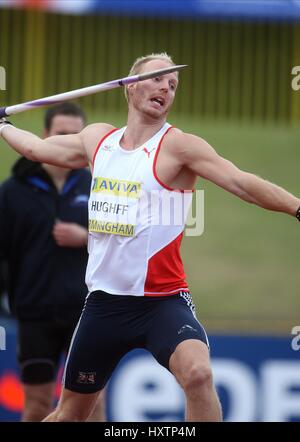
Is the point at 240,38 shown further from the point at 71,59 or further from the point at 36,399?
the point at 36,399

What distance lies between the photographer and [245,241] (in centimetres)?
1413

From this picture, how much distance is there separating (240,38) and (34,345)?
9.04 meters

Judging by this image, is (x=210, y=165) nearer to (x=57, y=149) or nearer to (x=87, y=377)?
(x=57, y=149)

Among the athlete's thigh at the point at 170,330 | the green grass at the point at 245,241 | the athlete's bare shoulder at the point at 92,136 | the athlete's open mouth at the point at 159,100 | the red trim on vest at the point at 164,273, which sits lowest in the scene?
the green grass at the point at 245,241

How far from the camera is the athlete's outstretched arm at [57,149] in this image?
6.29 meters

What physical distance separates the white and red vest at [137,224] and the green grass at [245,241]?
629 centimetres

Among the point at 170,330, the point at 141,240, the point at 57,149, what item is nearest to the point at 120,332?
the point at 170,330

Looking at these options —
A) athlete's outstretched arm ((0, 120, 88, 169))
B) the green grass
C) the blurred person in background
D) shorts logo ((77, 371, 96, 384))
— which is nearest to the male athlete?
shorts logo ((77, 371, 96, 384))

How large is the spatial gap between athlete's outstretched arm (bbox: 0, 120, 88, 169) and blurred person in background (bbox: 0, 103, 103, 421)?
1.30 meters

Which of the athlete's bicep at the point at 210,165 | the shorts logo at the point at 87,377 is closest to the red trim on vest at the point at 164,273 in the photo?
the athlete's bicep at the point at 210,165

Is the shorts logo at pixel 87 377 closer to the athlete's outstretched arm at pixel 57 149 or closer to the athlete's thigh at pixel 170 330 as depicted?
the athlete's thigh at pixel 170 330

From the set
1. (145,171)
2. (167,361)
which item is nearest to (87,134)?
(145,171)

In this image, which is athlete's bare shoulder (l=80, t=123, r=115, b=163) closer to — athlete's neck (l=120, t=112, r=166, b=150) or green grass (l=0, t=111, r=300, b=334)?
athlete's neck (l=120, t=112, r=166, b=150)

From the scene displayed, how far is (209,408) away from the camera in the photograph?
5590 millimetres
